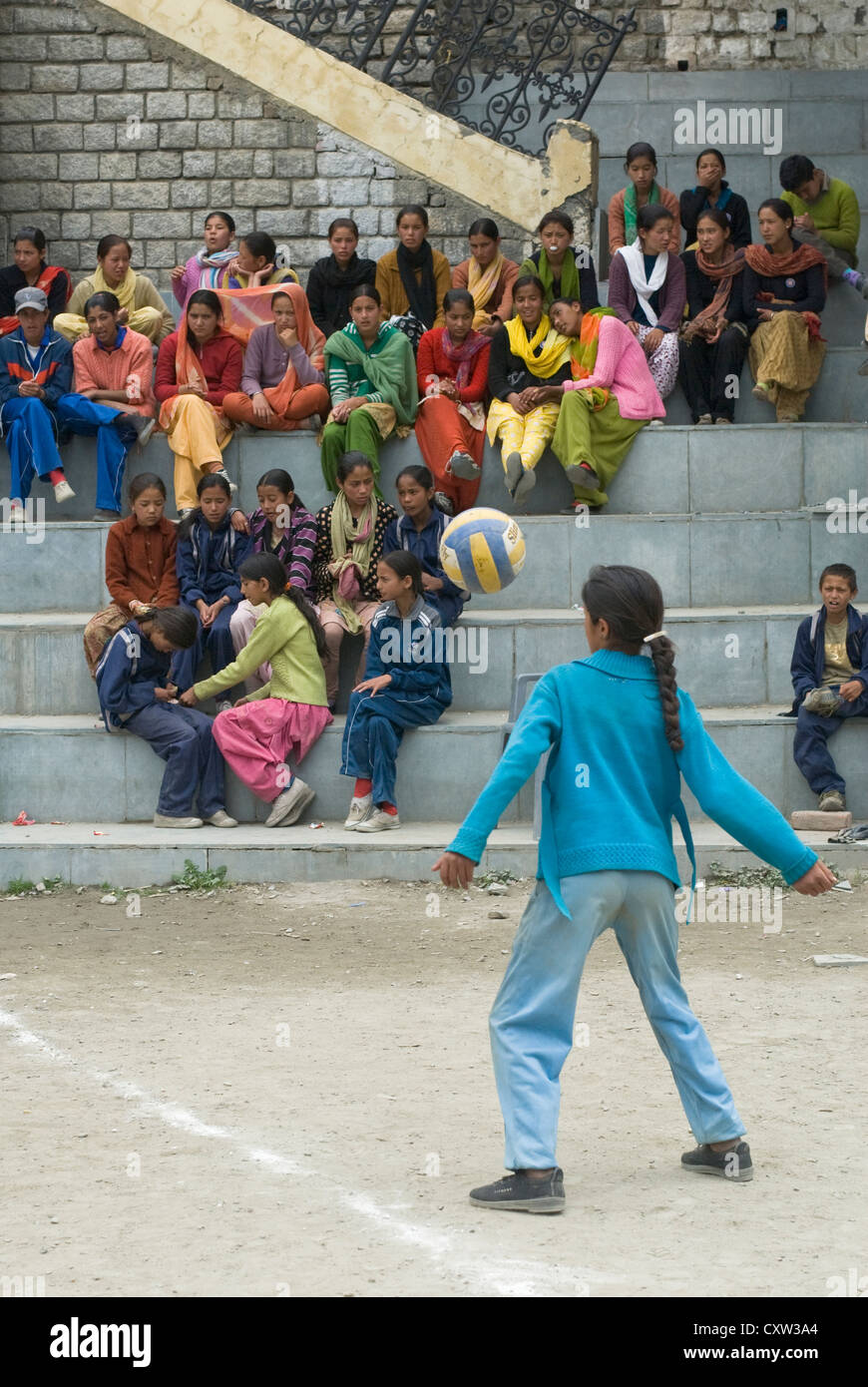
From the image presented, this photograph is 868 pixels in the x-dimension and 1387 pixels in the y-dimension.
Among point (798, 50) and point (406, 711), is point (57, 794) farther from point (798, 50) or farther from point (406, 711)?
point (798, 50)

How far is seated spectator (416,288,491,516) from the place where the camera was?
10.9 meters

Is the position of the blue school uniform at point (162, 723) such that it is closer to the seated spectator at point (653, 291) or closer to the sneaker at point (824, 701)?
the sneaker at point (824, 701)

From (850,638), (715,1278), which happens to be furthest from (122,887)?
(715,1278)

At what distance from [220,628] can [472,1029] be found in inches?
153

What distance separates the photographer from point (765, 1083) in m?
5.49

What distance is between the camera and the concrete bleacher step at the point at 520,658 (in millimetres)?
9859

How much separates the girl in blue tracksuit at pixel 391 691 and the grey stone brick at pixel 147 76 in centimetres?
728

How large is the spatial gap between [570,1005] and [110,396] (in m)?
7.78

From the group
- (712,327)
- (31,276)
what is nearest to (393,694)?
(712,327)

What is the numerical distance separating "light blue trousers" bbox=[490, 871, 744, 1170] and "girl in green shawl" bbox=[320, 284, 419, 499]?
6.36 meters

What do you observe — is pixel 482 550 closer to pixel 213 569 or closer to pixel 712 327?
pixel 213 569

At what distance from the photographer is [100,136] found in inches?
595

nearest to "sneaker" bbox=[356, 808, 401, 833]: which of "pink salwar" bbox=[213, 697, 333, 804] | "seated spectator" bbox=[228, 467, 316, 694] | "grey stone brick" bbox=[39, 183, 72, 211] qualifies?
"pink salwar" bbox=[213, 697, 333, 804]

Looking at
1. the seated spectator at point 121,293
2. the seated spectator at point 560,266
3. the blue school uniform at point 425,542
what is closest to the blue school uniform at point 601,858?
the blue school uniform at point 425,542
